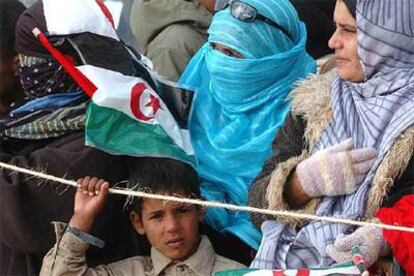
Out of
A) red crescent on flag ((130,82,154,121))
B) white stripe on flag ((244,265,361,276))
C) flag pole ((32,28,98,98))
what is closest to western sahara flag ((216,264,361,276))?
white stripe on flag ((244,265,361,276))

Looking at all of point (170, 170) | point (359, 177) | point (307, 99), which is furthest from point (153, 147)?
point (359, 177)

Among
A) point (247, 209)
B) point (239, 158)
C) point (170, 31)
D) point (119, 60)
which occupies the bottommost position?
point (239, 158)

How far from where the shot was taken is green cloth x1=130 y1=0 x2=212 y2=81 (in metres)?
3.35

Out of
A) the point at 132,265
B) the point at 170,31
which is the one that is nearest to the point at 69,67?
the point at 132,265

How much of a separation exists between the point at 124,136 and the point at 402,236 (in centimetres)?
→ 92

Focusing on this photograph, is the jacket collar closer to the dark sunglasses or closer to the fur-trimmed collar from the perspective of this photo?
the fur-trimmed collar

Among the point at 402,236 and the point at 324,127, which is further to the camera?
the point at 324,127

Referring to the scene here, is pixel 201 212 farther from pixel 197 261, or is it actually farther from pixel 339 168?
pixel 339 168

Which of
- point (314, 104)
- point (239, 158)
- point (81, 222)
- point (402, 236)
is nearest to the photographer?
point (402, 236)

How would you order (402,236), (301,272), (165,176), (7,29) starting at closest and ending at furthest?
(402,236)
(301,272)
(165,176)
(7,29)

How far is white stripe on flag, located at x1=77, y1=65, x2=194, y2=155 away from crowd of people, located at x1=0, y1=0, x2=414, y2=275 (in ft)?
0.32

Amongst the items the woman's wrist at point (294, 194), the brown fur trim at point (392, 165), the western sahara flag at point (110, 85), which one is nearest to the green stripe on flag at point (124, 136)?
the western sahara flag at point (110, 85)

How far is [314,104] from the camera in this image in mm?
2574

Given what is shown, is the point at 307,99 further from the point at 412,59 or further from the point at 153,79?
the point at 153,79
